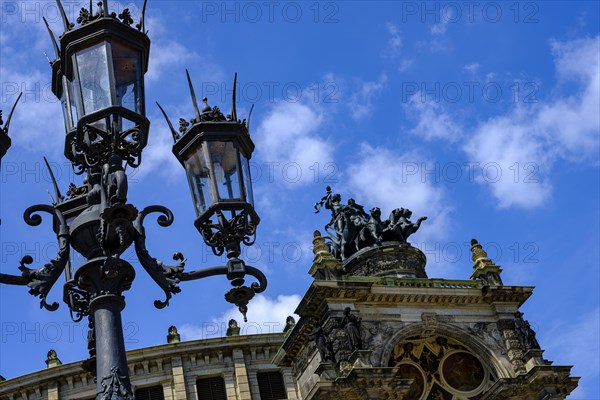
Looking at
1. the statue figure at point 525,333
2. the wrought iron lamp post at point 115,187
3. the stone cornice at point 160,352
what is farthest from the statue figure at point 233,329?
the wrought iron lamp post at point 115,187

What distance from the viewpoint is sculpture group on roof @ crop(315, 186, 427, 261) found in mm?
37688

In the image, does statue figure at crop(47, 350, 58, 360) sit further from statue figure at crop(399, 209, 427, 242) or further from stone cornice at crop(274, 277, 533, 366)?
statue figure at crop(399, 209, 427, 242)

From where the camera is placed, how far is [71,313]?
998 centimetres

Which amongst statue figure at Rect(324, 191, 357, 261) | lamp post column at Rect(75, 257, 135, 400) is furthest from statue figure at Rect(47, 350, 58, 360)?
lamp post column at Rect(75, 257, 135, 400)

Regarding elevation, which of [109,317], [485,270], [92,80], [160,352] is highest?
[160,352]

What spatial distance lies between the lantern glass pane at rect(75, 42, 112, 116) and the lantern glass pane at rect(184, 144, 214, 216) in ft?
4.49

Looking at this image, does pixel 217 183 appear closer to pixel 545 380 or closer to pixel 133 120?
pixel 133 120

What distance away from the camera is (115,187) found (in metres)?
8.32

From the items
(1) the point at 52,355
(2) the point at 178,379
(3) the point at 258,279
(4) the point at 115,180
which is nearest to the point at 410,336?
(2) the point at 178,379

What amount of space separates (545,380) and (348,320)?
305 inches

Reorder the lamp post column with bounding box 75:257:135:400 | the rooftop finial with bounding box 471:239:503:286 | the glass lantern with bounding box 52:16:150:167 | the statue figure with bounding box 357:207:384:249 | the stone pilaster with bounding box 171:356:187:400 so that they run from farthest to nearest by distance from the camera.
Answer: the stone pilaster with bounding box 171:356:187:400 → the statue figure with bounding box 357:207:384:249 → the rooftop finial with bounding box 471:239:503:286 → the glass lantern with bounding box 52:16:150:167 → the lamp post column with bounding box 75:257:135:400

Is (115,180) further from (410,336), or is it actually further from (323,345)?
(410,336)

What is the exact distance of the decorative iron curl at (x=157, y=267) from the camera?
887cm

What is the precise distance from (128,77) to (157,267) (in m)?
2.03
